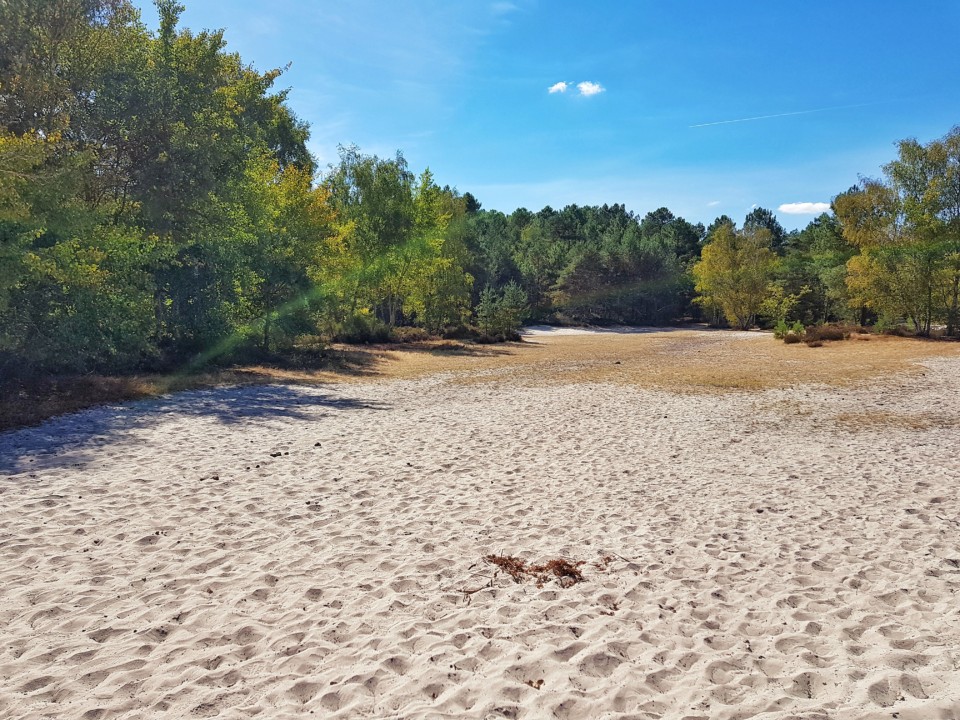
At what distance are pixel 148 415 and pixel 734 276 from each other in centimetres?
6253

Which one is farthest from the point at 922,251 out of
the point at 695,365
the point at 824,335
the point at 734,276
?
the point at 734,276

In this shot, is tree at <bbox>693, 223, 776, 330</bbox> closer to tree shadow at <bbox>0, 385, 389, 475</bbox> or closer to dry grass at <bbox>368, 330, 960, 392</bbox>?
dry grass at <bbox>368, 330, 960, 392</bbox>

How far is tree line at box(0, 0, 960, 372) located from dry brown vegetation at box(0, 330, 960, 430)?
1985 mm

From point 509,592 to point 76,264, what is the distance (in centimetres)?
1601

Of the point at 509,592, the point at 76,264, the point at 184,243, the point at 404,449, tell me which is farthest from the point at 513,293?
the point at 509,592

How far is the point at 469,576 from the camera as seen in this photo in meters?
5.33

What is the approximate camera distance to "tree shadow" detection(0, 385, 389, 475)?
891 cm

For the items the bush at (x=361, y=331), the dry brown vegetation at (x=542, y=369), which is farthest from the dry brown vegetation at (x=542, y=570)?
the bush at (x=361, y=331)

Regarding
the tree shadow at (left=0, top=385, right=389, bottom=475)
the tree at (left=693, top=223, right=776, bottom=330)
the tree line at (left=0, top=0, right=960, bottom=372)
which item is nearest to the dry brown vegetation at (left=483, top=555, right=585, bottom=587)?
the tree shadow at (left=0, top=385, right=389, bottom=475)

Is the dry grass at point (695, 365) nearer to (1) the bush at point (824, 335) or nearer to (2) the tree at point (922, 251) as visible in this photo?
(1) the bush at point (824, 335)

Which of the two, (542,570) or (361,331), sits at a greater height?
(361,331)

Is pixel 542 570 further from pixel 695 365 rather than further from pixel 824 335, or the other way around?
pixel 824 335

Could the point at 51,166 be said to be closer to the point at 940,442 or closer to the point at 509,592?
the point at 509,592

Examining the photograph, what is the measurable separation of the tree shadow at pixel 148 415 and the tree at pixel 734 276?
56928 mm
